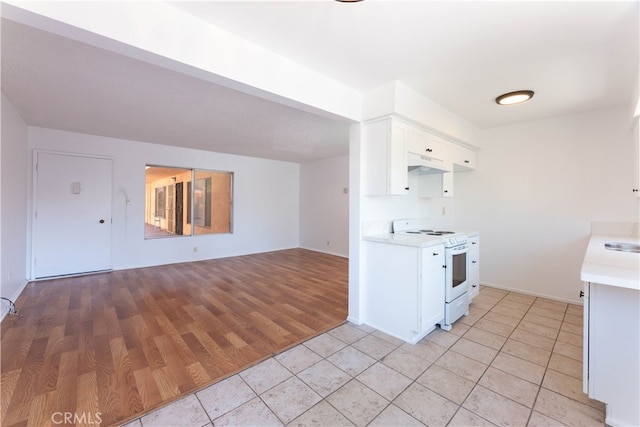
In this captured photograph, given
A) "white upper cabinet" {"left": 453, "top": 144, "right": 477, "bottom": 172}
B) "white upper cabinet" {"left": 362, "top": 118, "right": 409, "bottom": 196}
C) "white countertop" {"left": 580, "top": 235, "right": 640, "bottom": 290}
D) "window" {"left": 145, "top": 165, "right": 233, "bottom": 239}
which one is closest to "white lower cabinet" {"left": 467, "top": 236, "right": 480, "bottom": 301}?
"white upper cabinet" {"left": 453, "top": 144, "right": 477, "bottom": 172}

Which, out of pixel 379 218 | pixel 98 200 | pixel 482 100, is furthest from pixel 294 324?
pixel 98 200

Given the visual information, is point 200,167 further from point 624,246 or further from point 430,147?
point 624,246

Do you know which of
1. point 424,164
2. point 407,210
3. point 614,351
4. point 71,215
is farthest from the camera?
point 71,215

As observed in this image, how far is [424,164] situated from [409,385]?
225 cm

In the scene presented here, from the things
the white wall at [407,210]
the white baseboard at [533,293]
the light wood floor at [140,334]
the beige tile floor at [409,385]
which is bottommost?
the beige tile floor at [409,385]

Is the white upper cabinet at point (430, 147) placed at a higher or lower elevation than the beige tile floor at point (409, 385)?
higher

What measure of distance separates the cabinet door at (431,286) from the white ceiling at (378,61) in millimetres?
1649

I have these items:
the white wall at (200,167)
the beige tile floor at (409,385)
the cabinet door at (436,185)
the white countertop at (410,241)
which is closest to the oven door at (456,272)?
the white countertop at (410,241)

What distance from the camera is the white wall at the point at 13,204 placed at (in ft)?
9.58

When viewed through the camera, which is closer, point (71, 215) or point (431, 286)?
point (431, 286)

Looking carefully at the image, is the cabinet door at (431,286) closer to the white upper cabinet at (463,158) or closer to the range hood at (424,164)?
the range hood at (424,164)

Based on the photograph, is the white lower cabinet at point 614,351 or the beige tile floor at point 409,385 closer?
the white lower cabinet at point 614,351

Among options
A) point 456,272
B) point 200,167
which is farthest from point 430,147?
point 200,167

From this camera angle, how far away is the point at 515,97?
9.07 feet
